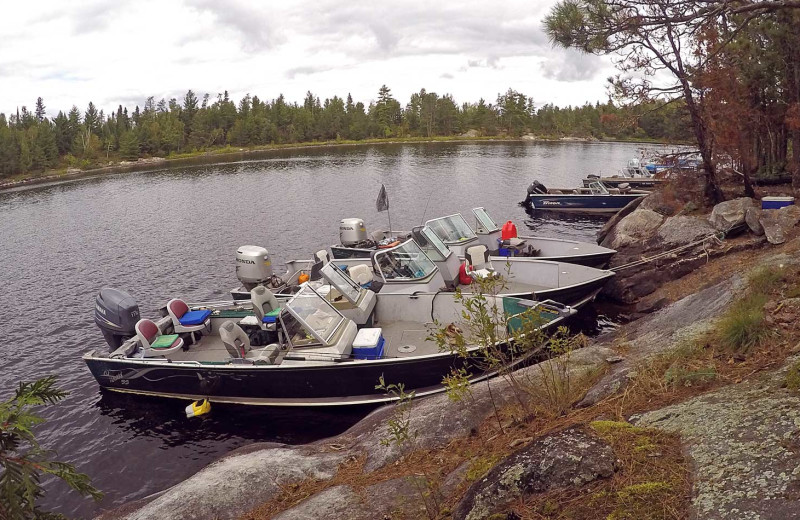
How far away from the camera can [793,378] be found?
A: 15.0 feet

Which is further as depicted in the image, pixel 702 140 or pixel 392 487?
pixel 702 140

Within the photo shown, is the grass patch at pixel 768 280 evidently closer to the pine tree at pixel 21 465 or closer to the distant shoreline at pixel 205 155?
the pine tree at pixel 21 465

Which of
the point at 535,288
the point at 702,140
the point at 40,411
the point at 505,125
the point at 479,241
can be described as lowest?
the point at 40,411

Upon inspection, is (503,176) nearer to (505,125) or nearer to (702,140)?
(702,140)

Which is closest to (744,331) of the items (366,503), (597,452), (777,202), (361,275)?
(597,452)

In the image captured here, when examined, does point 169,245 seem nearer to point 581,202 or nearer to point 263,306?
point 263,306

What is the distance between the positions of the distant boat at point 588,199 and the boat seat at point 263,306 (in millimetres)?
29094

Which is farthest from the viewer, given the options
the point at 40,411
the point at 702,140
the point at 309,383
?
the point at 702,140

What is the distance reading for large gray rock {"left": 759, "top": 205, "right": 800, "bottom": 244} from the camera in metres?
14.7

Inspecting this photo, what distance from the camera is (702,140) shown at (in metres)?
20.0

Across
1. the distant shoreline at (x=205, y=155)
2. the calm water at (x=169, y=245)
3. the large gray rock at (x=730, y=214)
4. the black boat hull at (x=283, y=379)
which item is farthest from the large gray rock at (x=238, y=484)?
the distant shoreline at (x=205, y=155)

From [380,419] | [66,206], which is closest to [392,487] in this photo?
[380,419]

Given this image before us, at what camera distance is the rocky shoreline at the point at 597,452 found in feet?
12.4

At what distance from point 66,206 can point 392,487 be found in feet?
177
